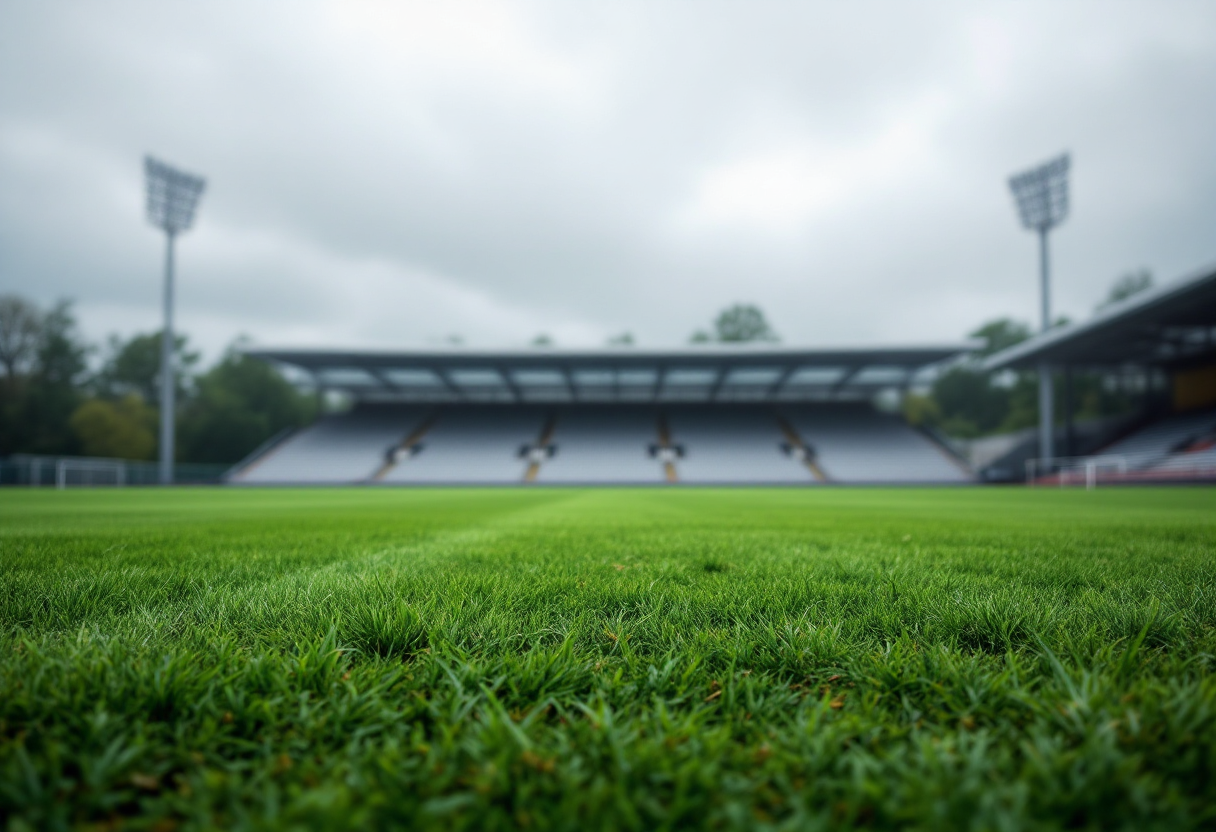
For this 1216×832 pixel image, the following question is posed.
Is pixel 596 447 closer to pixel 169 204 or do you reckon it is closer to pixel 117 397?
pixel 169 204

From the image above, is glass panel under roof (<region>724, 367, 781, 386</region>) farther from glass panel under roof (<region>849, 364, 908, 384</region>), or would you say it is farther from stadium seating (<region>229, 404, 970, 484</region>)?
glass panel under roof (<region>849, 364, 908, 384</region>)

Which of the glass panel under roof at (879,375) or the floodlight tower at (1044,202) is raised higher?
the floodlight tower at (1044,202)

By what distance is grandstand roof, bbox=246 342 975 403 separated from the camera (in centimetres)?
2894

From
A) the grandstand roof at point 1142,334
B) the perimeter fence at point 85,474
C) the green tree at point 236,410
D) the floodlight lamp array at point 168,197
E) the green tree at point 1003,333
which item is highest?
the floodlight lamp array at point 168,197

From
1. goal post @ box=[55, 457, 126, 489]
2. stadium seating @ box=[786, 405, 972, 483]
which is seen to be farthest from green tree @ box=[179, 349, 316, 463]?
stadium seating @ box=[786, 405, 972, 483]

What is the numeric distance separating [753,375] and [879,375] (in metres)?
8.07

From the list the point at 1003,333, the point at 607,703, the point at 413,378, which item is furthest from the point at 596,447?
the point at 1003,333

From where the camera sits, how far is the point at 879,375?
32812mm

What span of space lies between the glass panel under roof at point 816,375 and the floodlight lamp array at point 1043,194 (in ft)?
47.7

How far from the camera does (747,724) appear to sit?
1059 millimetres

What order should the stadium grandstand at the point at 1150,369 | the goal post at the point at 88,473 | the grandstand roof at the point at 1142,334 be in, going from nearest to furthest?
the grandstand roof at the point at 1142,334 → the stadium grandstand at the point at 1150,369 → the goal post at the point at 88,473

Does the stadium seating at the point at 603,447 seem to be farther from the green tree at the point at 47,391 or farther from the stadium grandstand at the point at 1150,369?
the green tree at the point at 47,391

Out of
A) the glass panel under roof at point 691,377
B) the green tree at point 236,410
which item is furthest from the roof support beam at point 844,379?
the green tree at point 236,410

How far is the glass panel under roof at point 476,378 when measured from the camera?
107 ft
